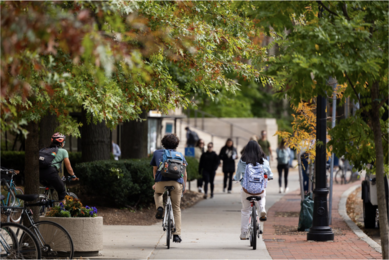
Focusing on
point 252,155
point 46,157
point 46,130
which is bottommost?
point 46,157

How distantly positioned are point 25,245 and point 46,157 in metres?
3.60

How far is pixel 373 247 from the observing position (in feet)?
28.3

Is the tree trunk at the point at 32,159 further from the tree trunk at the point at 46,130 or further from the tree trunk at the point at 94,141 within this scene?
the tree trunk at the point at 46,130

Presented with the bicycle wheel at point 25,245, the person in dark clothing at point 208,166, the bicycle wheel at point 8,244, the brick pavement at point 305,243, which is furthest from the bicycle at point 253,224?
the person in dark clothing at point 208,166

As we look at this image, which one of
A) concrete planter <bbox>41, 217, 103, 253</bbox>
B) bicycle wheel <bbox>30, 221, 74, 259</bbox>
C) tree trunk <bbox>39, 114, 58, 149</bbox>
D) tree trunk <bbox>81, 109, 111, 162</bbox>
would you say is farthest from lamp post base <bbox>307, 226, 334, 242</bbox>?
tree trunk <bbox>39, 114, 58, 149</bbox>

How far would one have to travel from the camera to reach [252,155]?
8.72 metres

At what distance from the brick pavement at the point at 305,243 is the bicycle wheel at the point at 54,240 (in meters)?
2.97

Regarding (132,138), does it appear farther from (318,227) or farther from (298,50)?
(298,50)

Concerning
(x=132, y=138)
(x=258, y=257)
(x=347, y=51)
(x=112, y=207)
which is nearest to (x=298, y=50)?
(x=347, y=51)

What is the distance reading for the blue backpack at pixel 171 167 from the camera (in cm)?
827

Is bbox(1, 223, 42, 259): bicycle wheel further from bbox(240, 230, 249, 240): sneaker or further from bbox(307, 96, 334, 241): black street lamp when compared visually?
bbox(307, 96, 334, 241): black street lamp

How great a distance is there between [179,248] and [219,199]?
817 cm

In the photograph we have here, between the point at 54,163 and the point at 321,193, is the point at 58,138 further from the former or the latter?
the point at 321,193

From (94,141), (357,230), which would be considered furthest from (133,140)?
(357,230)
